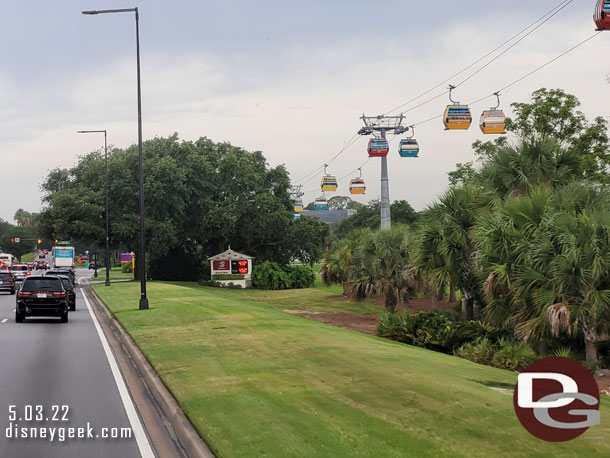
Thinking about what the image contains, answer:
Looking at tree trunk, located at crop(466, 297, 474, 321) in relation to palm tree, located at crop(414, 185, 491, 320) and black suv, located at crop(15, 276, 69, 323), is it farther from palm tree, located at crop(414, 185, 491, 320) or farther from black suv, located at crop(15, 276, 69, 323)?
black suv, located at crop(15, 276, 69, 323)

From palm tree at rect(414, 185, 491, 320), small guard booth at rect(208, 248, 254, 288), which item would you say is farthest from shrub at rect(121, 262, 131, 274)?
palm tree at rect(414, 185, 491, 320)

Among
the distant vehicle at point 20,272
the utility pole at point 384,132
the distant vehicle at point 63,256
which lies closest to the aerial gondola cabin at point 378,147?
the utility pole at point 384,132

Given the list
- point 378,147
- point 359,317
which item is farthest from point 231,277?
point 359,317

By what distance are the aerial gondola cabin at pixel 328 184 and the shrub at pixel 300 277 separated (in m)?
13.7

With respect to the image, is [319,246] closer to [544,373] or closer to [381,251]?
[381,251]

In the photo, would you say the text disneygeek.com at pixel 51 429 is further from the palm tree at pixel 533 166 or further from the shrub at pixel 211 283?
the shrub at pixel 211 283

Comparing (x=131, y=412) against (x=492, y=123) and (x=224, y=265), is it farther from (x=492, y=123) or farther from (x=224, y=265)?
(x=224, y=265)

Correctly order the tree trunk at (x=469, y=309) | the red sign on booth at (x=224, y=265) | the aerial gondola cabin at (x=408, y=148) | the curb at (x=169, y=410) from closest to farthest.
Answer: the curb at (x=169, y=410) < the tree trunk at (x=469, y=309) < the aerial gondola cabin at (x=408, y=148) < the red sign on booth at (x=224, y=265)

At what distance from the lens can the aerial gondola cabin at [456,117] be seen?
35.7m

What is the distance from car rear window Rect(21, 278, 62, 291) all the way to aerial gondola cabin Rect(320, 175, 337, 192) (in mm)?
35418

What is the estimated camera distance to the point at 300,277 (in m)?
73.4

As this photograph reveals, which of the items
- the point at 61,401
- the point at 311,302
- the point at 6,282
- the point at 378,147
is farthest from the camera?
the point at 6,282

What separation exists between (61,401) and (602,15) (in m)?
15.8

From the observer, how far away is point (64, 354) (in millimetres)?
18312
